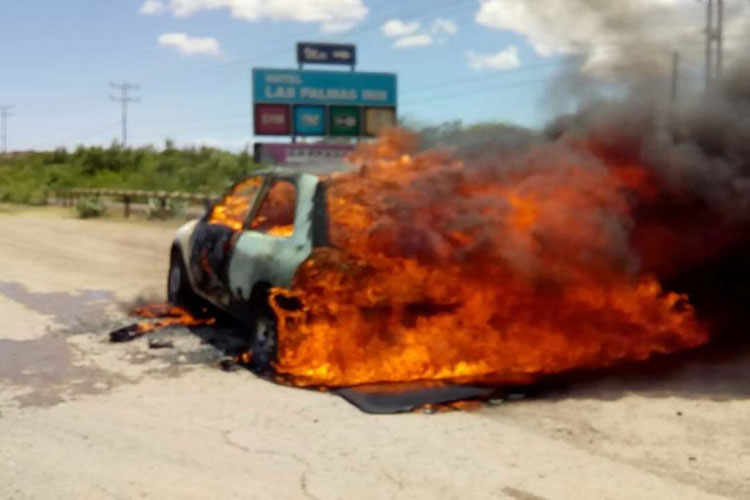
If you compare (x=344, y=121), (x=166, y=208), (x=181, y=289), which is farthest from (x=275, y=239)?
(x=344, y=121)

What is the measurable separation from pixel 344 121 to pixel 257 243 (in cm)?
3169

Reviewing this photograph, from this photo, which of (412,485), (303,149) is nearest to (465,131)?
(412,485)

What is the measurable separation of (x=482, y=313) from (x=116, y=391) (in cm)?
292

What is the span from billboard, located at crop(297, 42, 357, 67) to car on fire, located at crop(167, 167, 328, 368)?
32.4 metres

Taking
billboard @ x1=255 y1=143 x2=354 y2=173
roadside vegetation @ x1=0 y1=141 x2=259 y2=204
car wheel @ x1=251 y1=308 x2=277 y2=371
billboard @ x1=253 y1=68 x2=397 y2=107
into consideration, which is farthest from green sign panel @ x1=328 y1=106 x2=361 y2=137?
car wheel @ x1=251 y1=308 x2=277 y2=371

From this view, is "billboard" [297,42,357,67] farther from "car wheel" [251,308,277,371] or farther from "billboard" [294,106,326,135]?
"car wheel" [251,308,277,371]

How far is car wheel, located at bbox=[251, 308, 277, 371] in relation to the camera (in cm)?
648

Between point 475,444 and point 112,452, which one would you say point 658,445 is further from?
point 112,452

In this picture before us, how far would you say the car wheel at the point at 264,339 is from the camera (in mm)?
6477

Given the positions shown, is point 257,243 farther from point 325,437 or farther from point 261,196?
point 325,437

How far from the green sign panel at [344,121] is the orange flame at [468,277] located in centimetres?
3123

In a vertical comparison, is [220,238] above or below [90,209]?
above

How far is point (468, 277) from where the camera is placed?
20.9 ft

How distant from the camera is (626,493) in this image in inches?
159
